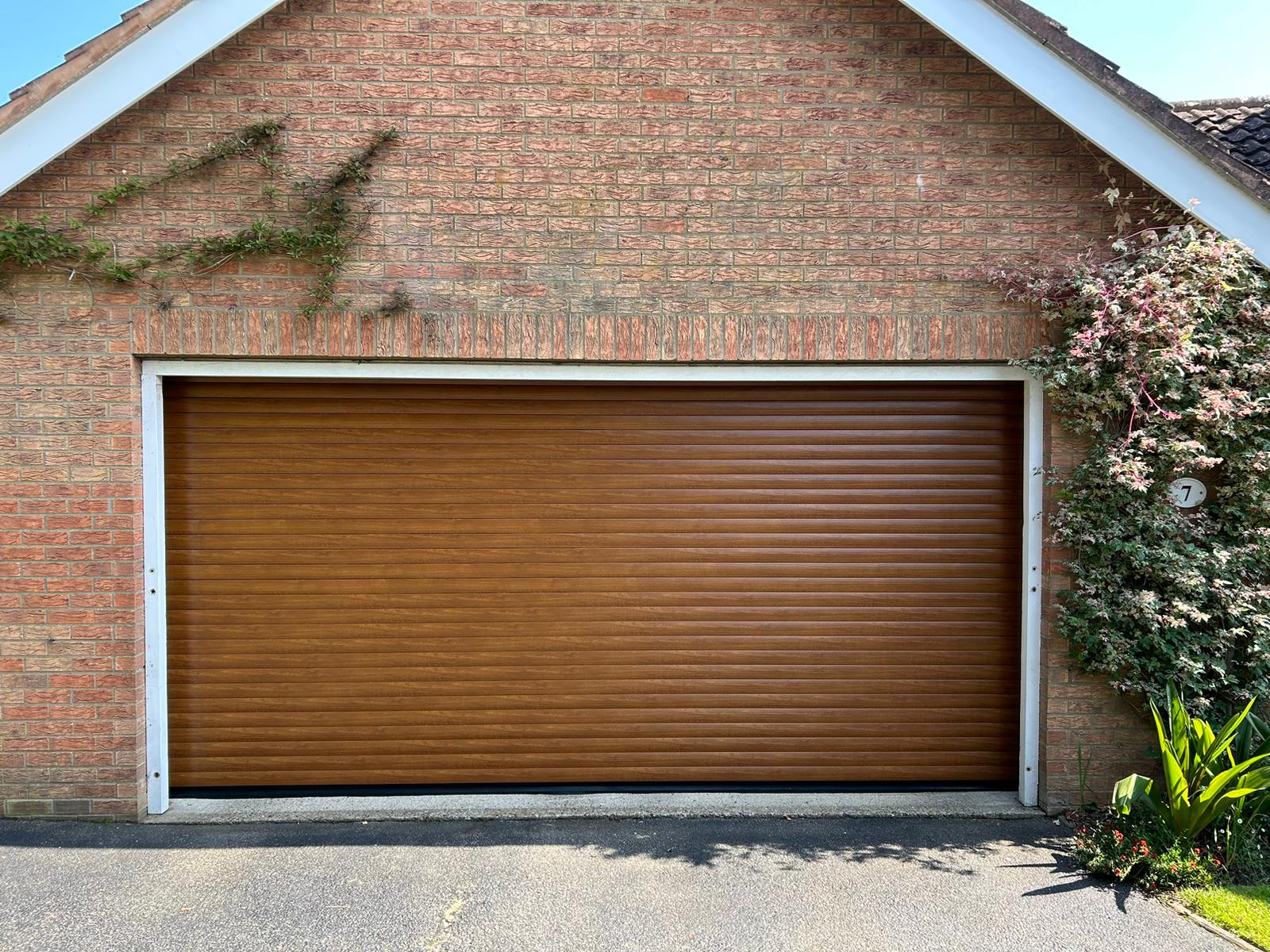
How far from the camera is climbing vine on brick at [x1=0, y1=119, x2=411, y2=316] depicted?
4000mm

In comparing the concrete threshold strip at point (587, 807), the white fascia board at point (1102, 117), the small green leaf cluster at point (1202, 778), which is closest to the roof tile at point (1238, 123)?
the white fascia board at point (1102, 117)

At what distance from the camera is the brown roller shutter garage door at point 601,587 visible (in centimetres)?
444

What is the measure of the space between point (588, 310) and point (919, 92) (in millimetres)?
2125

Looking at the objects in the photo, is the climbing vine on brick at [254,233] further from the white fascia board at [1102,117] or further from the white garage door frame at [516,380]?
the white fascia board at [1102,117]

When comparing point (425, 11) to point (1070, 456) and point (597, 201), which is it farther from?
point (1070, 456)

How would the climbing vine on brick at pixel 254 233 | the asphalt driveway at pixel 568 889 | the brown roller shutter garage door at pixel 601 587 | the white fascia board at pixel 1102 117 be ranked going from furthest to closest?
the brown roller shutter garage door at pixel 601 587, the climbing vine on brick at pixel 254 233, the white fascia board at pixel 1102 117, the asphalt driveway at pixel 568 889

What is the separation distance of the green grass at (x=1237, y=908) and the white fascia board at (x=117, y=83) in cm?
607

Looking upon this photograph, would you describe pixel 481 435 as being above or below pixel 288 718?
above

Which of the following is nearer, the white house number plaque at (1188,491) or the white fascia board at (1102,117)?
the white fascia board at (1102,117)

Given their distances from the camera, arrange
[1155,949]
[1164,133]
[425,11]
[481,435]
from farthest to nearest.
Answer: [481,435]
[425,11]
[1164,133]
[1155,949]

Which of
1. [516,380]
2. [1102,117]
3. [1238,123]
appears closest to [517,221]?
[516,380]

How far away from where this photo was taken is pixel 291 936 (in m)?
3.23

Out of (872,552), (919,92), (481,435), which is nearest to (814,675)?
(872,552)

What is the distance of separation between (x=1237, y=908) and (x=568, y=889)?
2.95 m
